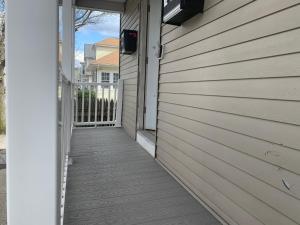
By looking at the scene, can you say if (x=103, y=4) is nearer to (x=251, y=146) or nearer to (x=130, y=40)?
(x=130, y=40)

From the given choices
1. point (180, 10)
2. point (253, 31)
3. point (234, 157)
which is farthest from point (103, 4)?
point (234, 157)

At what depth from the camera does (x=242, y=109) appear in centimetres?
172

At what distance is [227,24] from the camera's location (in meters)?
1.87

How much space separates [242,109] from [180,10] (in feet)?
3.64

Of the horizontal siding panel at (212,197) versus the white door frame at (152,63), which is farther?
the white door frame at (152,63)

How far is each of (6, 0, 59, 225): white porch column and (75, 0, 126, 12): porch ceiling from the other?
17.3ft

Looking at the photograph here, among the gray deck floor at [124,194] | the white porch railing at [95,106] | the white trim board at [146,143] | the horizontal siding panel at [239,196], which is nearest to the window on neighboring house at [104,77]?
the white porch railing at [95,106]

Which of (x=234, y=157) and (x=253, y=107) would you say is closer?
(x=253, y=107)

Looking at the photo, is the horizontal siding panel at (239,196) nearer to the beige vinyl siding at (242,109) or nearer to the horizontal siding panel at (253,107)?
the beige vinyl siding at (242,109)

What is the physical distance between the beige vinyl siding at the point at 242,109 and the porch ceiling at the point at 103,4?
359 cm

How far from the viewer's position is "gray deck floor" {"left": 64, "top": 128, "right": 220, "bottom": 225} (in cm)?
199

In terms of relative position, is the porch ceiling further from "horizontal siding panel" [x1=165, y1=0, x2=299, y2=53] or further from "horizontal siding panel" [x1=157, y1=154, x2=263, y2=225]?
"horizontal siding panel" [x1=157, y1=154, x2=263, y2=225]

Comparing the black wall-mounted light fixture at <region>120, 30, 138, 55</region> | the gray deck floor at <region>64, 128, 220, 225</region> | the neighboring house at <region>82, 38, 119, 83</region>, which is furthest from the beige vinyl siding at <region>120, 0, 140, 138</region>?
the neighboring house at <region>82, 38, 119, 83</region>

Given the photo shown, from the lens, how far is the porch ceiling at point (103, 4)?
18.6 ft
